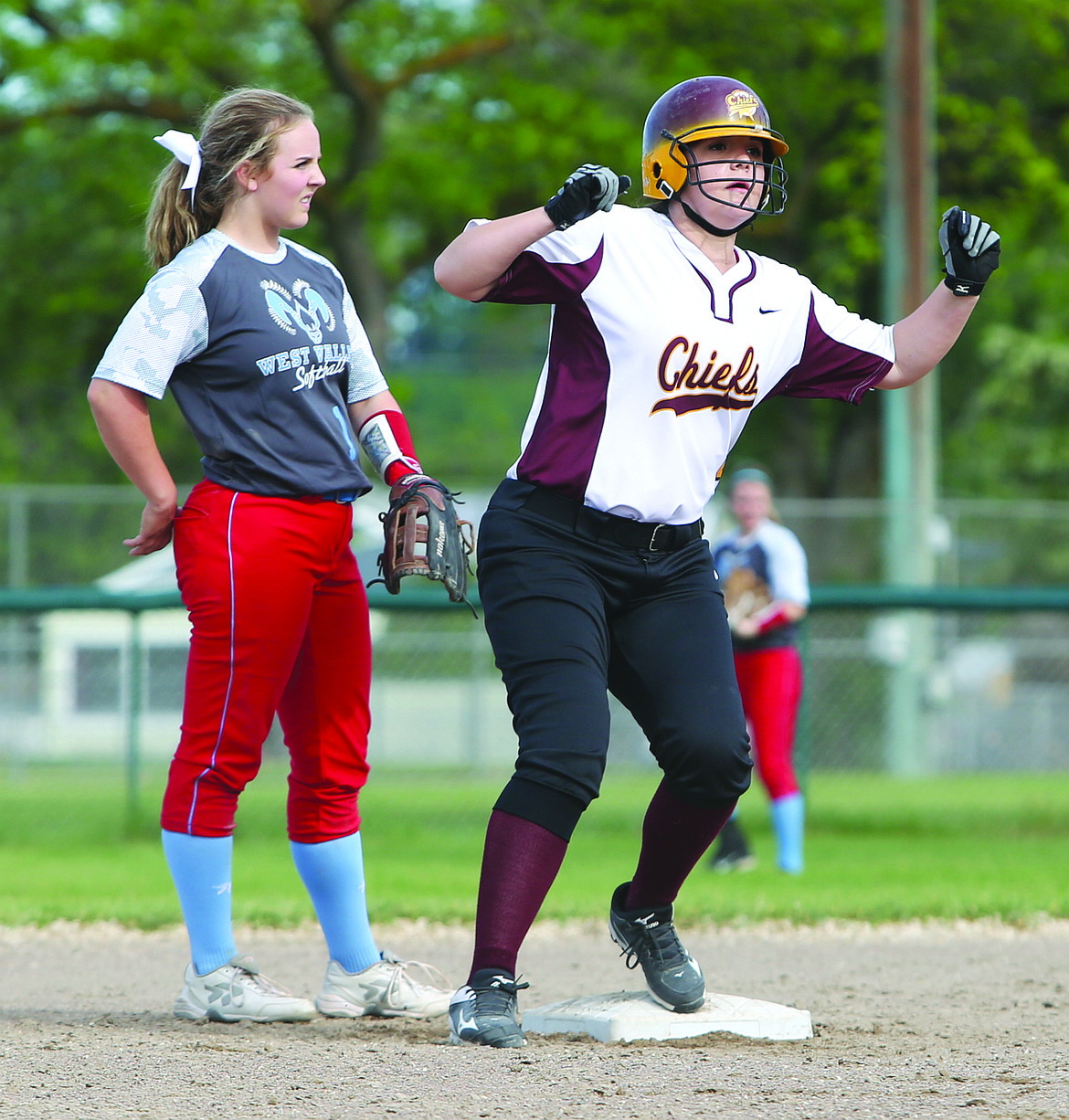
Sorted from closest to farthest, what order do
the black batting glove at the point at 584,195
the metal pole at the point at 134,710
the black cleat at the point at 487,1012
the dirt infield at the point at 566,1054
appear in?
the dirt infield at the point at 566,1054 < the black batting glove at the point at 584,195 < the black cleat at the point at 487,1012 < the metal pole at the point at 134,710

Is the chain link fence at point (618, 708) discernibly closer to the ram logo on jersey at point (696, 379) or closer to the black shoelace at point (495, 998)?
the ram logo on jersey at point (696, 379)

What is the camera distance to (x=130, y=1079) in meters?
3.04

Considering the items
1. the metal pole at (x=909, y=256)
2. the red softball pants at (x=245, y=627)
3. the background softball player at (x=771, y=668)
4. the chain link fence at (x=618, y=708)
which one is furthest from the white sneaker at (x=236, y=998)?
the metal pole at (x=909, y=256)

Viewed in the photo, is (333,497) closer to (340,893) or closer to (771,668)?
(340,893)

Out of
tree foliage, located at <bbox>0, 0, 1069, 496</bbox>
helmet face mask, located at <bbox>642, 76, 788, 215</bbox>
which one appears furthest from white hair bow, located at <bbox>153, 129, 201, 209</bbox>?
tree foliage, located at <bbox>0, 0, 1069, 496</bbox>

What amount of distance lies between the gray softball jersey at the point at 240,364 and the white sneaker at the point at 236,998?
3.92 ft

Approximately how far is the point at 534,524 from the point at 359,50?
52.0 feet

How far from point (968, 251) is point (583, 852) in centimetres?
551

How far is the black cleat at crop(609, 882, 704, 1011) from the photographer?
12.0 ft

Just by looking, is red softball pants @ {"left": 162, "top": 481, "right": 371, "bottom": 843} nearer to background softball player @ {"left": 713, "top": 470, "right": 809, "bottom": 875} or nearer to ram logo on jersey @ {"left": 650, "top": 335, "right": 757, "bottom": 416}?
ram logo on jersey @ {"left": 650, "top": 335, "right": 757, "bottom": 416}

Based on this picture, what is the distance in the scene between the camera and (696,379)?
3516 mm

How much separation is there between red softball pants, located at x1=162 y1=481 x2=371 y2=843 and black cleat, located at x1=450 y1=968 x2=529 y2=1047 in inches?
29.3

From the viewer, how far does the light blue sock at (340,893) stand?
3.88 m

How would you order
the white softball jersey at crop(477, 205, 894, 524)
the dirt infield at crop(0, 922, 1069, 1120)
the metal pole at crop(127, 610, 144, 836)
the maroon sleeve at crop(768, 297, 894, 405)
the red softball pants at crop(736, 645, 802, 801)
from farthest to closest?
the metal pole at crop(127, 610, 144, 836), the red softball pants at crop(736, 645, 802, 801), the maroon sleeve at crop(768, 297, 894, 405), the white softball jersey at crop(477, 205, 894, 524), the dirt infield at crop(0, 922, 1069, 1120)
